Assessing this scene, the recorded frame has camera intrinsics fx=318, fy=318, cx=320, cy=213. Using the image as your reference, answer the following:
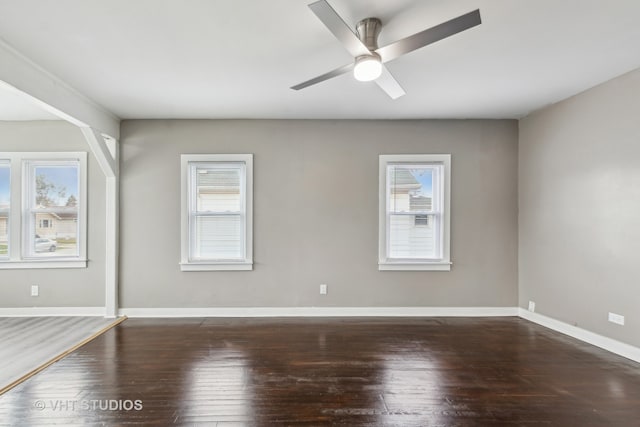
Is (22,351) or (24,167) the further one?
(24,167)

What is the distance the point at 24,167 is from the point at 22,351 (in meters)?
2.53

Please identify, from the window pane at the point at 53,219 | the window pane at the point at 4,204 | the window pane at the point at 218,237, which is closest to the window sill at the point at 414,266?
the window pane at the point at 218,237

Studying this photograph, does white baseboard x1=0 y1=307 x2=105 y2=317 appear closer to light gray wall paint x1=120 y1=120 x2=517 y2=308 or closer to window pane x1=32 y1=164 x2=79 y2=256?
window pane x1=32 y1=164 x2=79 y2=256

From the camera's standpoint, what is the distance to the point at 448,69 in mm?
2857

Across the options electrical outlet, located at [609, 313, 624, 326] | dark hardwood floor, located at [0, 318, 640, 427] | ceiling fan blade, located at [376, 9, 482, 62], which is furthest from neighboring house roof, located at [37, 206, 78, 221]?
electrical outlet, located at [609, 313, 624, 326]

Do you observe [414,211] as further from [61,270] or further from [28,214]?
[28,214]

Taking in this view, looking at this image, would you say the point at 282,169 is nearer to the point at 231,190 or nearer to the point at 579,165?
the point at 231,190

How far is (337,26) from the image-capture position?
1762 mm

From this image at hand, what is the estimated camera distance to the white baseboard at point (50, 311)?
13.8 feet

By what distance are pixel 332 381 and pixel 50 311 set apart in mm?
4061

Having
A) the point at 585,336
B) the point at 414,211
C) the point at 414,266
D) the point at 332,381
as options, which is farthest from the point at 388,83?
the point at 585,336

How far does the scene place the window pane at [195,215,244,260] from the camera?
4312 millimetres

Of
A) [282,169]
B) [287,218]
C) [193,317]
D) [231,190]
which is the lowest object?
[193,317]

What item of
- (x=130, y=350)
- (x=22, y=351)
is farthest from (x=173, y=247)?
(x=22, y=351)
